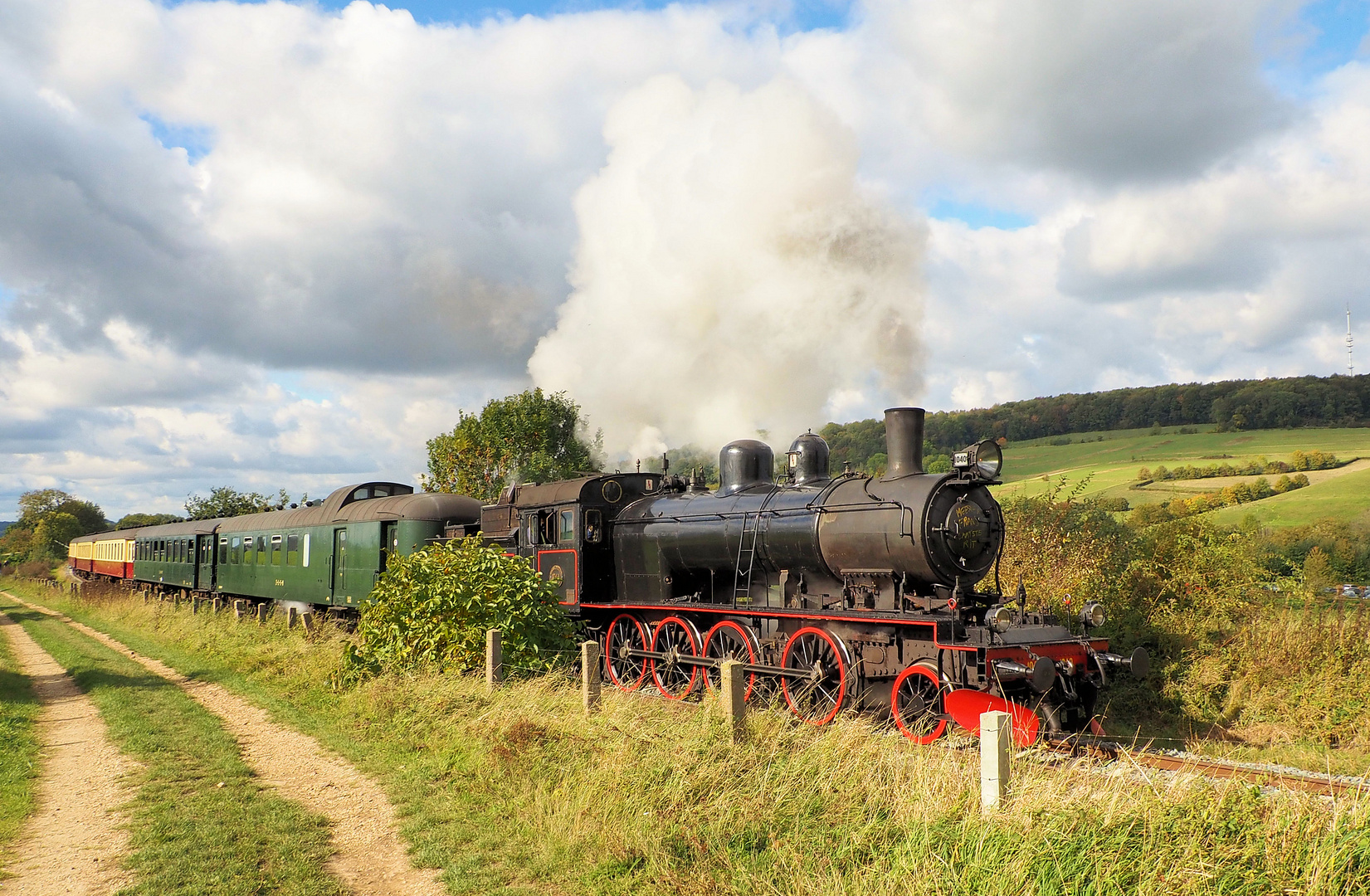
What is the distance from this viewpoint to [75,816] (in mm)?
6684

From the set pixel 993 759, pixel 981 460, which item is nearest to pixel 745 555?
pixel 981 460

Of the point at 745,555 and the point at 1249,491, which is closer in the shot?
the point at 745,555

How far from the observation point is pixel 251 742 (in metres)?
8.91

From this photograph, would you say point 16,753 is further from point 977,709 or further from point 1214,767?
point 1214,767

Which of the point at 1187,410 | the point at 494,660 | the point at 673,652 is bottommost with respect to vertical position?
the point at 673,652

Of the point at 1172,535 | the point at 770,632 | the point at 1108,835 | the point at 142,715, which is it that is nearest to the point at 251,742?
the point at 142,715

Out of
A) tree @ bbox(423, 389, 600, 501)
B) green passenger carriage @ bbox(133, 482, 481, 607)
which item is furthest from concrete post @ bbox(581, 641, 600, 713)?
tree @ bbox(423, 389, 600, 501)

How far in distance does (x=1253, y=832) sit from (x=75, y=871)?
22.6 feet

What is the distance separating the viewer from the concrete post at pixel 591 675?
7.80 metres

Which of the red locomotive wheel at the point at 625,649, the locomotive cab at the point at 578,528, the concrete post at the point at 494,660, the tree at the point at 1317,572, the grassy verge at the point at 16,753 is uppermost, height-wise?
the locomotive cab at the point at 578,528

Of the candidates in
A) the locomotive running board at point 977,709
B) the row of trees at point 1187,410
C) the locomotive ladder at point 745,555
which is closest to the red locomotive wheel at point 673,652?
the locomotive ladder at point 745,555

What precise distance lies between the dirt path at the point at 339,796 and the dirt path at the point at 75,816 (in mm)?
1157

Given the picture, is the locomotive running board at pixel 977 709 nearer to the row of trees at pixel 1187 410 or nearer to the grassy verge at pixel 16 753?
the grassy verge at pixel 16 753

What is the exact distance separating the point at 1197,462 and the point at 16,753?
4163cm
